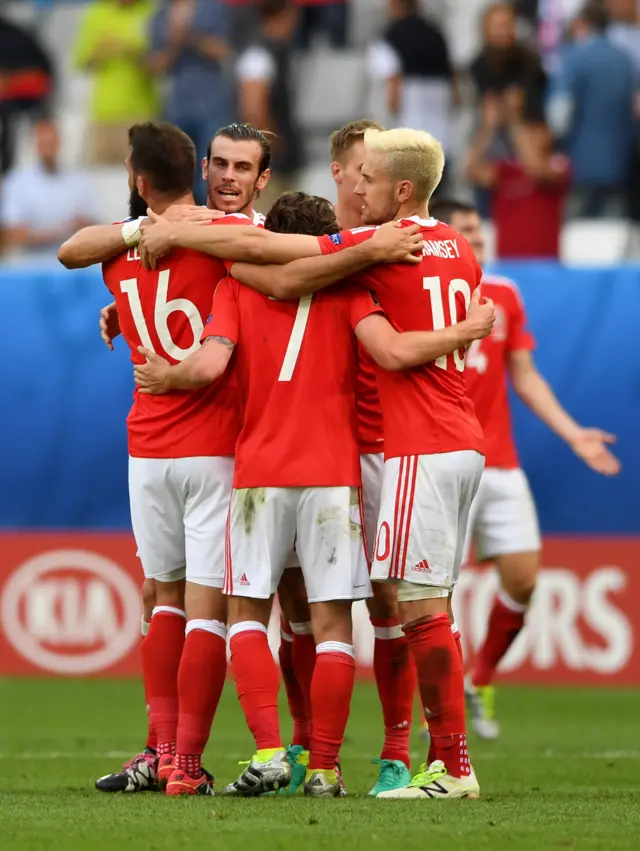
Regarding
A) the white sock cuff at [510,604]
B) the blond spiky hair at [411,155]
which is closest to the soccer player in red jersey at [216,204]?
the blond spiky hair at [411,155]

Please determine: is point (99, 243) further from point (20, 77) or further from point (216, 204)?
point (20, 77)

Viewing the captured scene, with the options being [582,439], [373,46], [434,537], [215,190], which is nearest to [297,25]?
[373,46]

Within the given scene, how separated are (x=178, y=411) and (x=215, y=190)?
0.78 m

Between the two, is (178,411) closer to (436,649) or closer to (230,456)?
(230,456)

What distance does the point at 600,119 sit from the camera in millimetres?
12719

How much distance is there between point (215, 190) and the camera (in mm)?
5742

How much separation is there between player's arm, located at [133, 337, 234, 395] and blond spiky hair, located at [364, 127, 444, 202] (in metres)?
0.77

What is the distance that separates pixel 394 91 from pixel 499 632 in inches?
246

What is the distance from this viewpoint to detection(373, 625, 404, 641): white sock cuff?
5.82 meters

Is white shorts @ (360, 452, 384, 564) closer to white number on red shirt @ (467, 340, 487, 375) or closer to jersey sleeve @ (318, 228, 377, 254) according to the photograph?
jersey sleeve @ (318, 228, 377, 254)

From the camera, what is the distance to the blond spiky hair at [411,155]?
17.2ft

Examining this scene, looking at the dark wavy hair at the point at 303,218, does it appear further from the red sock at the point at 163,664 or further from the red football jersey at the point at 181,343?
the red sock at the point at 163,664

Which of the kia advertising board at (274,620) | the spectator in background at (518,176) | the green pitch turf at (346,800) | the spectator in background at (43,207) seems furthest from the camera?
the spectator in background at (43,207)

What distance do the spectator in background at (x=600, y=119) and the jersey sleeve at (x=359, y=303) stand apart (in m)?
7.63
